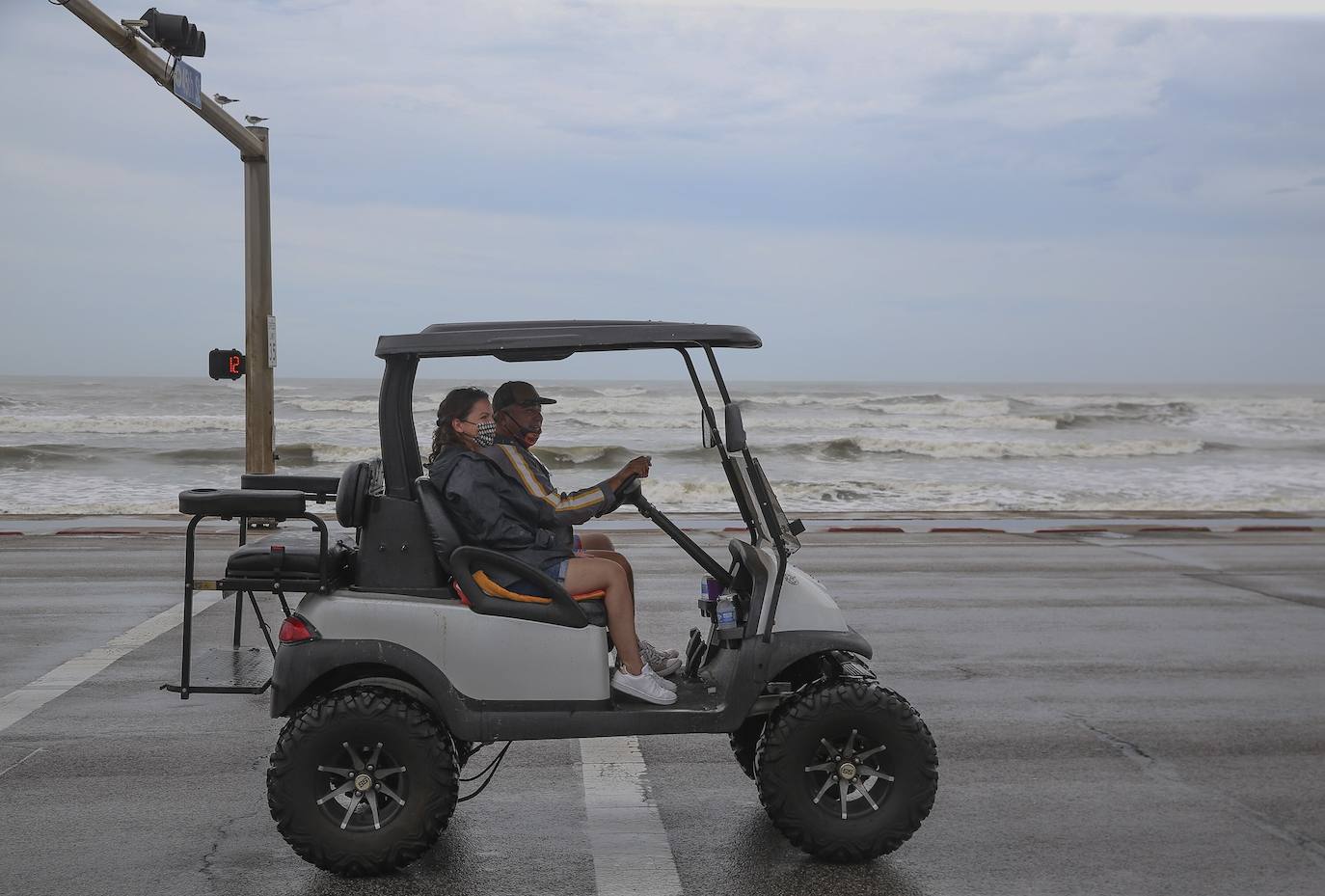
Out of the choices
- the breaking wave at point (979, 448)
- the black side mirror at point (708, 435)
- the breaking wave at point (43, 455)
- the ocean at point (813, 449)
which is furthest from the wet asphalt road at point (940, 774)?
the breaking wave at point (979, 448)

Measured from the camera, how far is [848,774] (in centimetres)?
472

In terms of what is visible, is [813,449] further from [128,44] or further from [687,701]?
[687,701]

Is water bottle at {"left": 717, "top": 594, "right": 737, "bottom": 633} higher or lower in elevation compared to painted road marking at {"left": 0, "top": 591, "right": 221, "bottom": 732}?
higher

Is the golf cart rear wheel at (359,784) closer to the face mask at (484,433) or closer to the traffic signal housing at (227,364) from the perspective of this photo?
the face mask at (484,433)

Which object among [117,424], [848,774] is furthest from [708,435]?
[117,424]

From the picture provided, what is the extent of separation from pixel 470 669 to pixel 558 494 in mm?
744

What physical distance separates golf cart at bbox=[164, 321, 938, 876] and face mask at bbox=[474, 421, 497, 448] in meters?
0.29

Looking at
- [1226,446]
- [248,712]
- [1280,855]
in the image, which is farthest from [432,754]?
[1226,446]

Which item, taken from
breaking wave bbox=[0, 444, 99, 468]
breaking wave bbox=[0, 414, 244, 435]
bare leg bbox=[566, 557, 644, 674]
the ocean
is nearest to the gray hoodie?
bare leg bbox=[566, 557, 644, 674]

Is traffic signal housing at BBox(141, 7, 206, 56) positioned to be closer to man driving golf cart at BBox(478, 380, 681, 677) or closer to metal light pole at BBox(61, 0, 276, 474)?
metal light pole at BBox(61, 0, 276, 474)

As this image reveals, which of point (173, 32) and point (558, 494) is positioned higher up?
point (173, 32)

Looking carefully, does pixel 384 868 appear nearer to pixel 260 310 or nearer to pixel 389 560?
pixel 389 560

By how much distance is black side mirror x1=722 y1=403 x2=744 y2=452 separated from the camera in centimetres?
455

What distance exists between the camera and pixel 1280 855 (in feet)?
16.2
